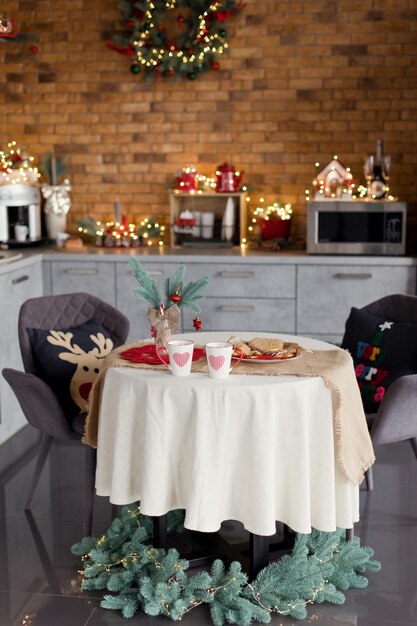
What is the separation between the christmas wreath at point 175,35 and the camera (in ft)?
20.0

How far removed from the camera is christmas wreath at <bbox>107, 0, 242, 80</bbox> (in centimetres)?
609

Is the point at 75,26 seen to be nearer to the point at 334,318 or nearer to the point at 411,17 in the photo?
the point at 411,17

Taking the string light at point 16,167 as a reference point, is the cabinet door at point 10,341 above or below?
below

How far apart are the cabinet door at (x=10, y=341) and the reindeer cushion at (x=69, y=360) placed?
0.87 metres

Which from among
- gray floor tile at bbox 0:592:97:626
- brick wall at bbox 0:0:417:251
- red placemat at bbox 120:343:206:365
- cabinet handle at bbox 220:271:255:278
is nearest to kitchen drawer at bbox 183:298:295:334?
cabinet handle at bbox 220:271:255:278

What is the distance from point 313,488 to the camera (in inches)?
123

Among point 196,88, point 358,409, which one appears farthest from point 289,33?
point 358,409

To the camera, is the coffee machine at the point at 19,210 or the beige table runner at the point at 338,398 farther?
the coffee machine at the point at 19,210

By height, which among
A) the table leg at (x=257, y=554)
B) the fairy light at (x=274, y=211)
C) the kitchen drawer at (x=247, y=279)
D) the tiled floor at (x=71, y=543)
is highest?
the fairy light at (x=274, y=211)

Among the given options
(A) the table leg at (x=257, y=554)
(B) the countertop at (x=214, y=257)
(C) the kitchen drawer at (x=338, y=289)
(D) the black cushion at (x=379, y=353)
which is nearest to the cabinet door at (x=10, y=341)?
(B) the countertop at (x=214, y=257)

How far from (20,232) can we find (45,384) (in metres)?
2.61

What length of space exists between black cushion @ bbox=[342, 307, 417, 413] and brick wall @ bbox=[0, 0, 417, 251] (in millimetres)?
2195

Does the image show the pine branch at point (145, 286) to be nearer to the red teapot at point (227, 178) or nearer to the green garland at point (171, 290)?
the green garland at point (171, 290)

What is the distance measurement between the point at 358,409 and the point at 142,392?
2.51ft
